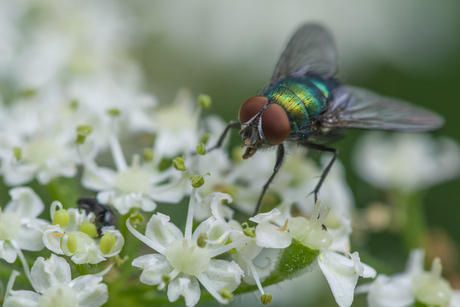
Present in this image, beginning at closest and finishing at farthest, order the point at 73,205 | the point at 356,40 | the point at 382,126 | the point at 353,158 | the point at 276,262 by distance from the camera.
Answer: the point at 276,262
the point at 73,205
the point at 382,126
the point at 353,158
the point at 356,40

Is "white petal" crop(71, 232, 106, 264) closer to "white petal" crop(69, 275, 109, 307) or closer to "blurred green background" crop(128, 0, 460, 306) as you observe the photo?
"white petal" crop(69, 275, 109, 307)

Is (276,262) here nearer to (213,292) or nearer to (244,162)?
(213,292)

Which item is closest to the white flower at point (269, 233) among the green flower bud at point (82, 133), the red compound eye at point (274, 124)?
the red compound eye at point (274, 124)

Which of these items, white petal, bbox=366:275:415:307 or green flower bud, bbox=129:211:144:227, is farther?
white petal, bbox=366:275:415:307

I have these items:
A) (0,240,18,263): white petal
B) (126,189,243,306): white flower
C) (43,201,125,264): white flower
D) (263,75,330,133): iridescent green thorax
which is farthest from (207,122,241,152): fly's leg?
(0,240,18,263): white petal

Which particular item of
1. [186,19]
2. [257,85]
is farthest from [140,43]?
[257,85]

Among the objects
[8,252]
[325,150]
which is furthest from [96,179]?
[325,150]
